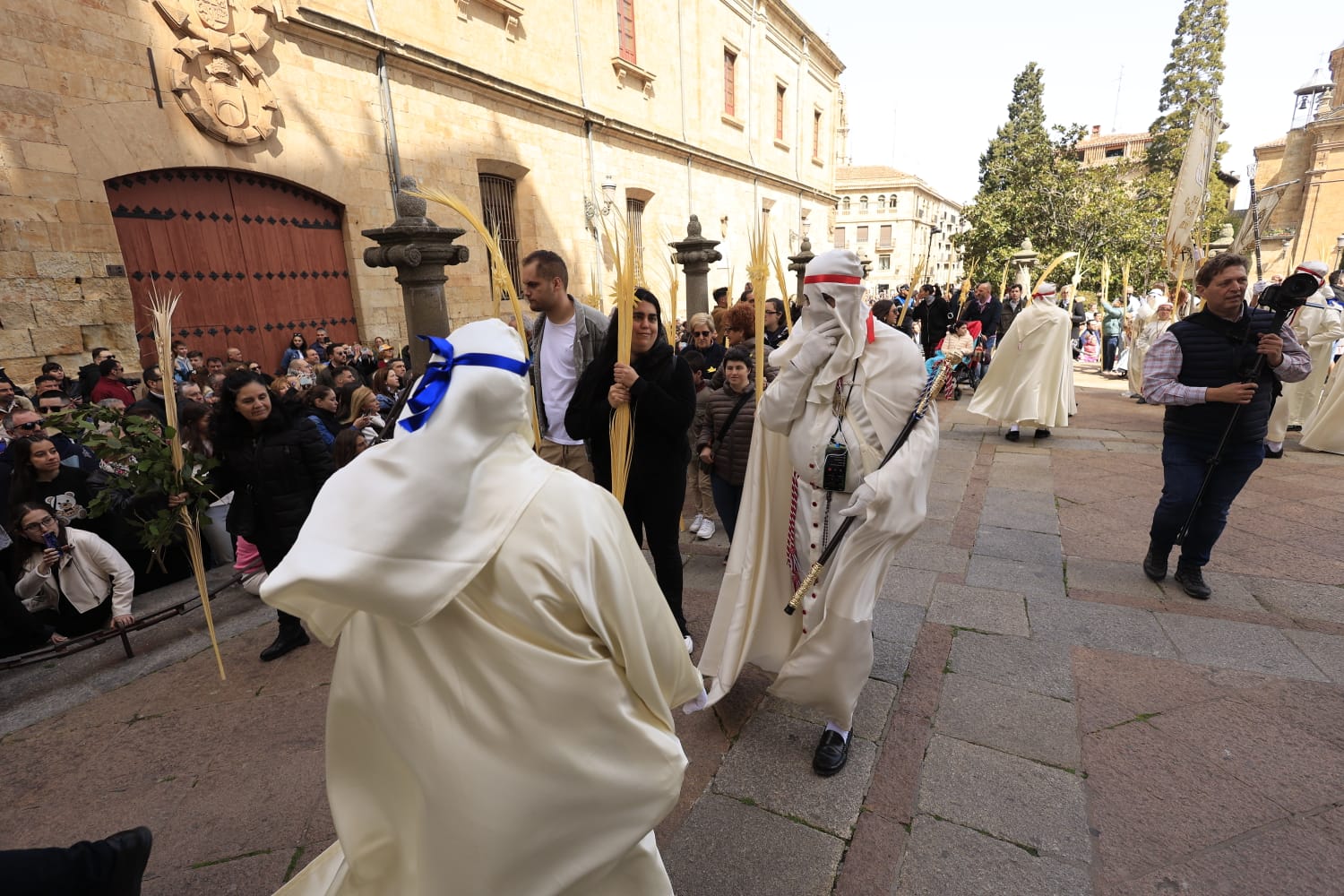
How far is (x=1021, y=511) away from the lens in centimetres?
507

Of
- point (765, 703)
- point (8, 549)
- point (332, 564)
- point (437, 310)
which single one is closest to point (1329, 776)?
point (765, 703)

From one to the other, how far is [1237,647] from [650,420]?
3.02 meters

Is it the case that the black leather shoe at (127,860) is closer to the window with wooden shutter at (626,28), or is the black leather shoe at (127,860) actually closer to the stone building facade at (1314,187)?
the window with wooden shutter at (626,28)

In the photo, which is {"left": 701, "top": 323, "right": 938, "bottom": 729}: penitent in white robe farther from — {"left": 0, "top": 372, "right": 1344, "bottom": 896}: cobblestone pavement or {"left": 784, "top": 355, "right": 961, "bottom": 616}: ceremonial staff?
{"left": 0, "top": 372, "right": 1344, "bottom": 896}: cobblestone pavement

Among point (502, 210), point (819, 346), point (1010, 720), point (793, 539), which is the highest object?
point (502, 210)

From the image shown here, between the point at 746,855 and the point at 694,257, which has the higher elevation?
the point at 694,257

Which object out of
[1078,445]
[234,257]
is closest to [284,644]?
[234,257]

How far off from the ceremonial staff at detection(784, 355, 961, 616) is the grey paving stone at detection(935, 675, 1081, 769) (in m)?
0.81

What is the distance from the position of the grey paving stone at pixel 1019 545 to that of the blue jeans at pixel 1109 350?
36.3ft

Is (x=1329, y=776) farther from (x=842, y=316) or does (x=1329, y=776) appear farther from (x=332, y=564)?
(x=332, y=564)

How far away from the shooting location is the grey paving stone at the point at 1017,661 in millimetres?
2807

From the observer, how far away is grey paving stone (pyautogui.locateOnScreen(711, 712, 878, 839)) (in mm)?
2189

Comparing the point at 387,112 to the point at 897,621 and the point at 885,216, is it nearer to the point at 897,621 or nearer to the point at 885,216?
the point at 897,621

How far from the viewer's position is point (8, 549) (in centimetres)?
370
